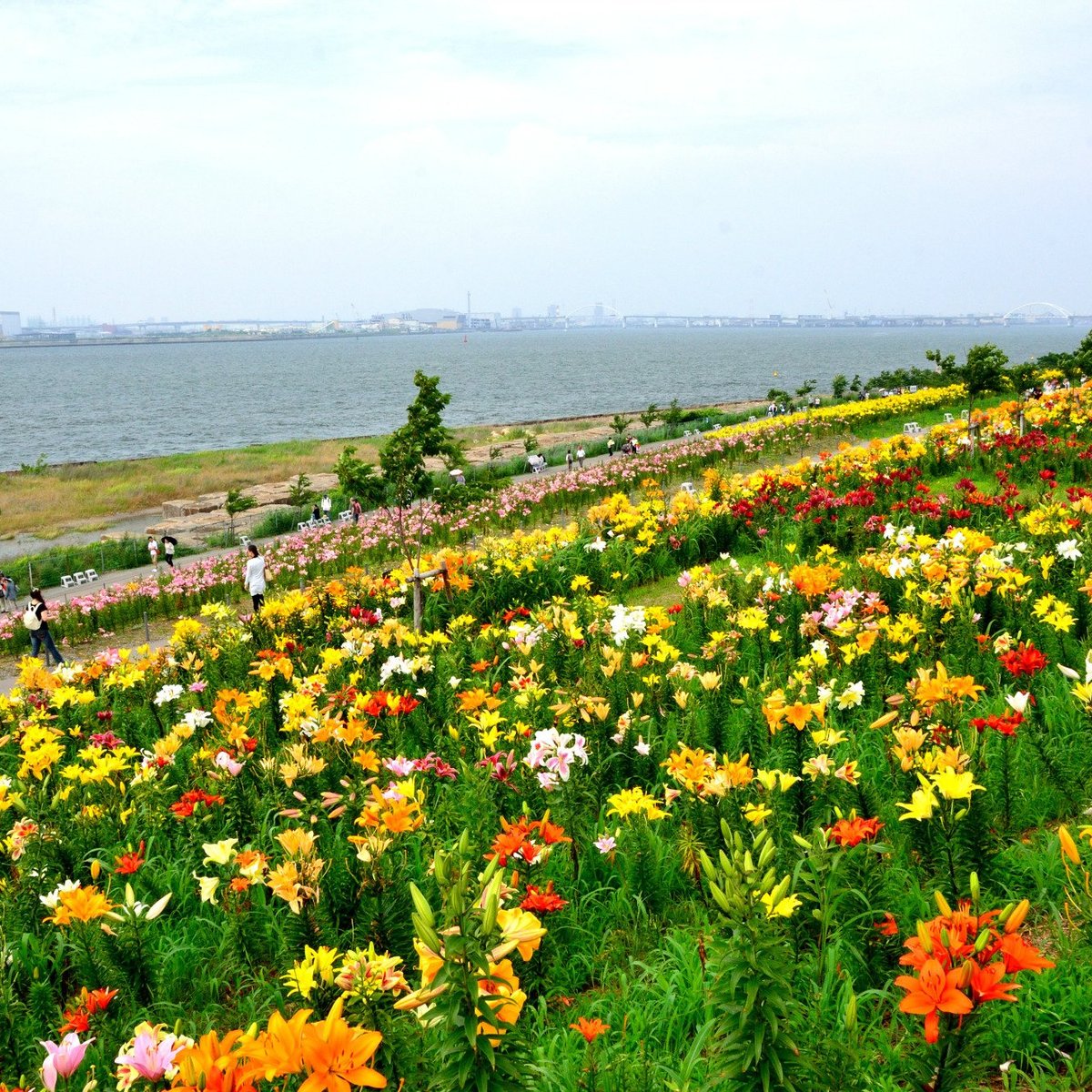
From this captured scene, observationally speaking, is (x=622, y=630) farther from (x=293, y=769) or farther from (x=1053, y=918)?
(x=1053, y=918)

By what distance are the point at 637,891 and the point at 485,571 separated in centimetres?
603

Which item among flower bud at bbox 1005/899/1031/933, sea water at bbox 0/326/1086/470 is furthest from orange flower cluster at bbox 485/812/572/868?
sea water at bbox 0/326/1086/470

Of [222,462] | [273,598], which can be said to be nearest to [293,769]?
[273,598]

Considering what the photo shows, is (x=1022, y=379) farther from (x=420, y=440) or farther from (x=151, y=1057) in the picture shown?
(x=151, y=1057)

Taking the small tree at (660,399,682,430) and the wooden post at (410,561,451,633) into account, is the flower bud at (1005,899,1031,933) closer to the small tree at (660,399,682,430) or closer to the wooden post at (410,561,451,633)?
the wooden post at (410,561,451,633)

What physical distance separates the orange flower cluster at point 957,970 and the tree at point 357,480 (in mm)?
7474

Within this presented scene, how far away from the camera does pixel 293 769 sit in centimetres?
390

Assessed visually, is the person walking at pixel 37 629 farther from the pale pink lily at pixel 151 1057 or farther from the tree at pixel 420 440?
the pale pink lily at pixel 151 1057

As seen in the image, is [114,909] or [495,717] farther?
[495,717]

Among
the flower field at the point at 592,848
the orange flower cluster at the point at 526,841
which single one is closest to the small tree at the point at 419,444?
the flower field at the point at 592,848

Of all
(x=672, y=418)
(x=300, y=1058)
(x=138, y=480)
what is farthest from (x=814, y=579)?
(x=138, y=480)

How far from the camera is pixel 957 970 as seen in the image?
1.72 metres

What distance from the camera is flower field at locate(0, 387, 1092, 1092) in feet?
6.44

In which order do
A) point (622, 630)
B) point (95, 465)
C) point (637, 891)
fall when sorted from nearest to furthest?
point (637, 891) < point (622, 630) < point (95, 465)
